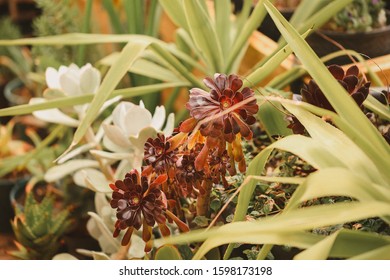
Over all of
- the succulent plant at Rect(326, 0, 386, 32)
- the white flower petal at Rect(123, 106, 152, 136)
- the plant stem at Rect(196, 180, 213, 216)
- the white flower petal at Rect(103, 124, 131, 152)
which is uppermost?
the succulent plant at Rect(326, 0, 386, 32)

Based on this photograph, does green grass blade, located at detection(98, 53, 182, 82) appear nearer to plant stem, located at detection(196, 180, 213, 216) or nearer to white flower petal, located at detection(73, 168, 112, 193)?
white flower petal, located at detection(73, 168, 112, 193)

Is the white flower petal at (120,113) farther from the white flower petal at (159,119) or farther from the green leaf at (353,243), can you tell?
the green leaf at (353,243)

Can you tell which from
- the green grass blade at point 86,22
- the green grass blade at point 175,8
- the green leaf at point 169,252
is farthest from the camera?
the green grass blade at point 86,22

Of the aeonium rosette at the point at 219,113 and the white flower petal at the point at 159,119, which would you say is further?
the white flower petal at the point at 159,119

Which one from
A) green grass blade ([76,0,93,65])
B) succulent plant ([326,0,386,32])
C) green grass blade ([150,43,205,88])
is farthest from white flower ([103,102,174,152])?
succulent plant ([326,0,386,32])

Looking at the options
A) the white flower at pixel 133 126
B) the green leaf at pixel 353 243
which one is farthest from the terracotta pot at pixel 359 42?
the green leaf at pixel 353 243
